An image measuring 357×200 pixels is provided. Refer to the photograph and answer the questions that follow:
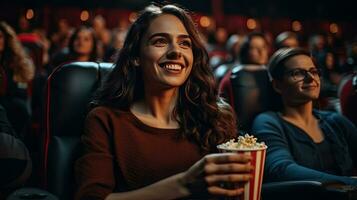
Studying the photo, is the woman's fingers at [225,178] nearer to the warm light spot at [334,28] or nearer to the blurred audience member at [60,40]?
the blurred audience member at [60,40]

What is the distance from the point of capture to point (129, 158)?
5.25 feet

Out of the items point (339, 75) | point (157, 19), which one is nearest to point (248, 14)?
point (339, 75)

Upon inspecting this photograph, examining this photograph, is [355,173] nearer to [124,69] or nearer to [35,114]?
[124,69]

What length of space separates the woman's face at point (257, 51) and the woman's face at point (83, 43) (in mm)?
1362

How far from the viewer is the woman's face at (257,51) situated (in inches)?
162

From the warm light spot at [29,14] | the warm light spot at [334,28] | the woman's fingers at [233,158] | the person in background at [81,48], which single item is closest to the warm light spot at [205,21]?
the warm light spot at [334,28]

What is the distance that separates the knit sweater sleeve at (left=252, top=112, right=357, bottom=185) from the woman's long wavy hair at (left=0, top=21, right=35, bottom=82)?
1923mm

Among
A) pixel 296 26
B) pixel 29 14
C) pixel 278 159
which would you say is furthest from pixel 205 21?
pixel 278 159

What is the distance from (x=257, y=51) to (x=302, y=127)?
2.06 m

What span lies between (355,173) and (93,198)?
1.38m

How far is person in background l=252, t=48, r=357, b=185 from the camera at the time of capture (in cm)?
209

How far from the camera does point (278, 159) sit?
1.94m

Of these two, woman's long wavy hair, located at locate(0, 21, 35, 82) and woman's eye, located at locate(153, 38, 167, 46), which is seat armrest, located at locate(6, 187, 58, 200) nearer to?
woman's eye, located at locate(153, 38, 167, 46)

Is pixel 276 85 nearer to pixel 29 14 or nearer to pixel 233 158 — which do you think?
pixel 233 158
